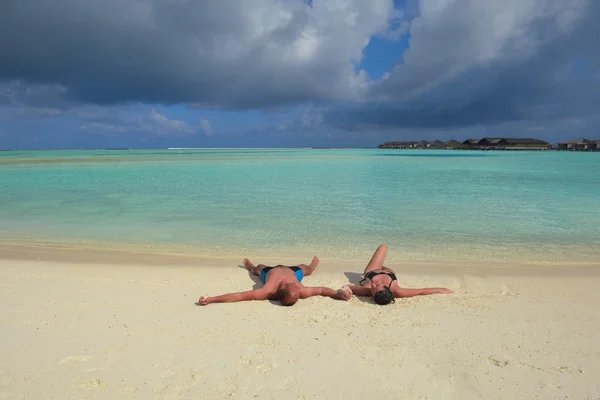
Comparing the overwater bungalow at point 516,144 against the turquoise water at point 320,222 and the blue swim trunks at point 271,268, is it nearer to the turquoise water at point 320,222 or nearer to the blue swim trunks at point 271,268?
the turquoise water at point 320,222

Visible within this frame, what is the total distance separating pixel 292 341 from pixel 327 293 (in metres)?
1.48

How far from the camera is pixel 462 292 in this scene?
19.2 feet

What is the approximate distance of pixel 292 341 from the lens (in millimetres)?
4191

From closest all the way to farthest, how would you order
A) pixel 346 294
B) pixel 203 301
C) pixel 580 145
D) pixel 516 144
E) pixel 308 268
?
1. pixel 203 301
2. pixel 346 294
3. pixel 308 268
4. pixel 580 145
5. pixel 516 144

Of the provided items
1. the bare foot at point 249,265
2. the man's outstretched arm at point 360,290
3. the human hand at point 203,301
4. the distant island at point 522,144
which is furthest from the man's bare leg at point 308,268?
the distant island at point 522,144

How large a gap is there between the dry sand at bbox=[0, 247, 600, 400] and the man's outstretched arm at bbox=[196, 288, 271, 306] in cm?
13

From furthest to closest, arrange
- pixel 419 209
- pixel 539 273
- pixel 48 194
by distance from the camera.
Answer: pixel 48 194 < pixel 419 209 < pixel 539 273

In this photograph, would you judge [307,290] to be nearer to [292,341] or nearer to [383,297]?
[383,297]

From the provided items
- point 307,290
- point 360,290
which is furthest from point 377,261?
point 307,290

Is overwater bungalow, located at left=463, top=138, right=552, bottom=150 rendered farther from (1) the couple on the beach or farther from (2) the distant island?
(1) the couple on the beach

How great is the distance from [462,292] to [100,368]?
15.9ft

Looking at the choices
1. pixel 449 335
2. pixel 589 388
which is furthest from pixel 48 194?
pixel 589 388

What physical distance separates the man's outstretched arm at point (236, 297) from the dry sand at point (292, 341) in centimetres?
13

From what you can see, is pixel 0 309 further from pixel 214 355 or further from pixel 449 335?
pixel 449 335
